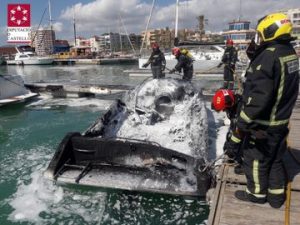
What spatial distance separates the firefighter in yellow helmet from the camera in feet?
8.84

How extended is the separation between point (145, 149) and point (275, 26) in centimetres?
276

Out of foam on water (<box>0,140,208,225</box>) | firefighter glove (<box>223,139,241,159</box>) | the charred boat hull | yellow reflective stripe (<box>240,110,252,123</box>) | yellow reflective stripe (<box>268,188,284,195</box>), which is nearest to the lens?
yellow reflective stripe (<box>240,110,252,123</box>)

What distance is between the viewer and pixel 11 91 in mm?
11953

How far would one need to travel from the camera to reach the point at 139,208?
430 cm

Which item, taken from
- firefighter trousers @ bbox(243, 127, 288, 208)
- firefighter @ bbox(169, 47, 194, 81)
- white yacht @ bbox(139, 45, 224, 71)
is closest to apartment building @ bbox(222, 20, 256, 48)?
white yacht @ bbox(139, 45, 224, 71)

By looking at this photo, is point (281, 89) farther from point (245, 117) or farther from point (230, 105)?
point (230, 105)

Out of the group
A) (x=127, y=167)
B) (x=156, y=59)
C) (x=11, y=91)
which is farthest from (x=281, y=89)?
(x=11, y=91)

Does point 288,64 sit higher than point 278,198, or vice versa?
point 288,64

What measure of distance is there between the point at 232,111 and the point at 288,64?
5.21 feet

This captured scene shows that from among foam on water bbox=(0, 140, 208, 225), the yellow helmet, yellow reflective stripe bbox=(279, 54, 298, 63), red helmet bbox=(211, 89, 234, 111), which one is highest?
the yellow helmet

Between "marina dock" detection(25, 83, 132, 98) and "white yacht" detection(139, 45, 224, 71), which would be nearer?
"marina dock" detection(25, 83, 132, 98)

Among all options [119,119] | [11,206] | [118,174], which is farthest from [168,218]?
[119,119]

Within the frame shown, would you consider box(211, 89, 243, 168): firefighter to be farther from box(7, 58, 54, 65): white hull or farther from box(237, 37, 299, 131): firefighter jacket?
box(7, 58, 54, 65): white hull

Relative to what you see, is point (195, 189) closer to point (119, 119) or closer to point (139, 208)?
point (139, 208)
